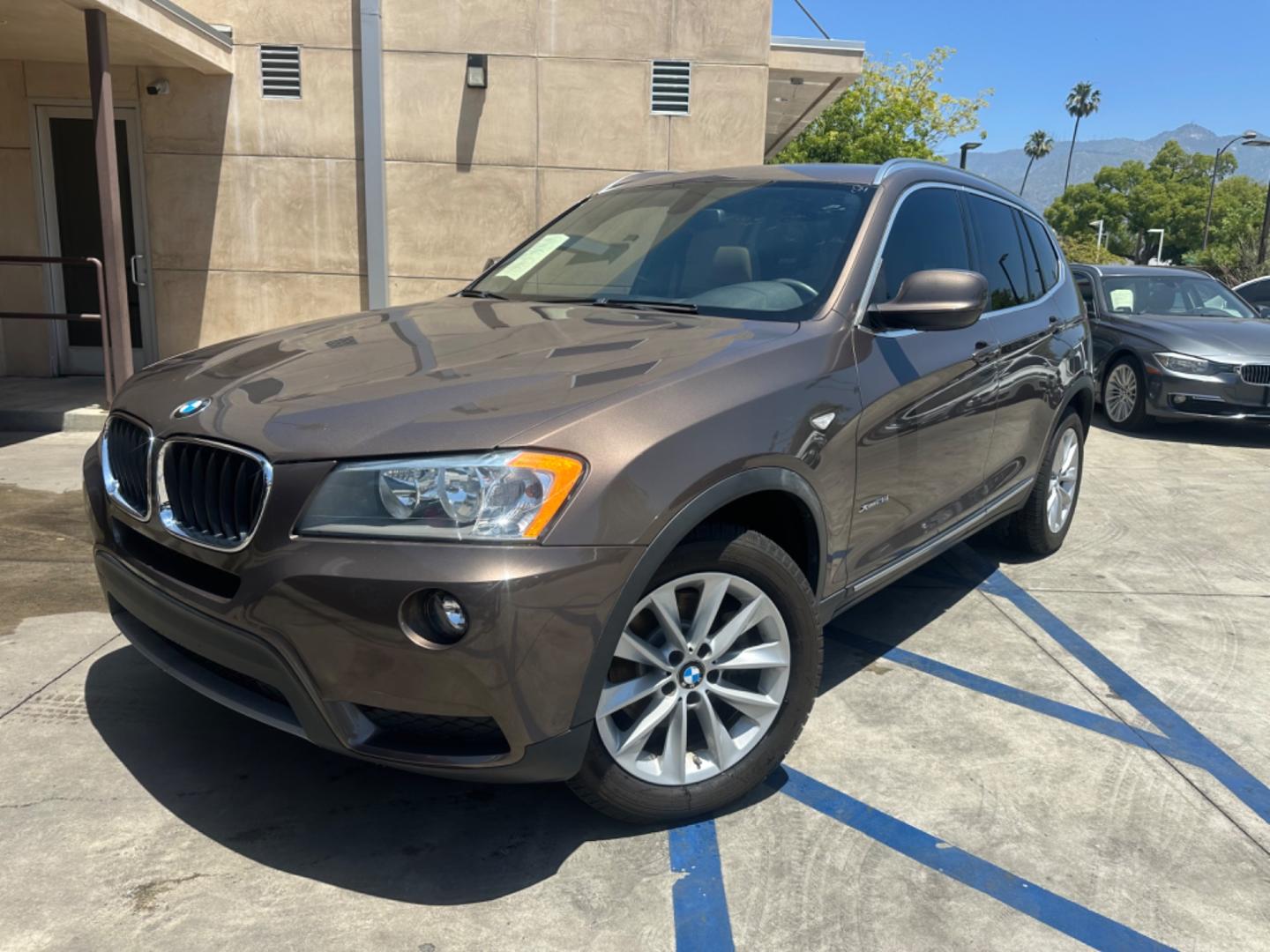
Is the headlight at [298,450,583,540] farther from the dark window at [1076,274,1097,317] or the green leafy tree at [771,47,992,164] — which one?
the green leafy tree at [771,47,992,164]

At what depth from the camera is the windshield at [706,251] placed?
3.44 m

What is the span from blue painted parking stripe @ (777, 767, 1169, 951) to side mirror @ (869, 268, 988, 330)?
1457 mm

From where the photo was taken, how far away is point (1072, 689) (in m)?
3.88

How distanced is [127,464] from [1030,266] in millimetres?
4052

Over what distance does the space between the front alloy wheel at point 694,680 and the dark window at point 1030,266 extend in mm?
2780

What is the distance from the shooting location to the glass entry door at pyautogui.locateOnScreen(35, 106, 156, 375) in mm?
9977

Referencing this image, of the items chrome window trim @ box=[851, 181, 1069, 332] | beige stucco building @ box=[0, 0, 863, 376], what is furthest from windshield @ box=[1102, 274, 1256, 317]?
chrome window trim @ box=[851, 181, 1069, 332]

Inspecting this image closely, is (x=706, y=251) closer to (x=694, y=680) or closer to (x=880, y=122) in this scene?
(x=694, y=680)

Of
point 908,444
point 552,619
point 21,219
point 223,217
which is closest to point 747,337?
point 908,444

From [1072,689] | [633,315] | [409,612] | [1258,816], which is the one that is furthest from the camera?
[1072,689]

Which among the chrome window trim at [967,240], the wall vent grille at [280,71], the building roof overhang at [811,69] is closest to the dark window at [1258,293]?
the building roof overhang at [811,69]

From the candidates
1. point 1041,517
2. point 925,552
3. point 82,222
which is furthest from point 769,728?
point 82,222

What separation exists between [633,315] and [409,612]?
4.79ft

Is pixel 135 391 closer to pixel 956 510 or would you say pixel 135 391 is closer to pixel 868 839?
pixel 868 839
